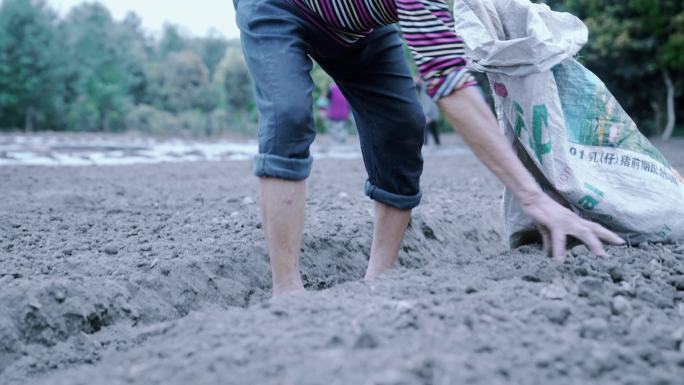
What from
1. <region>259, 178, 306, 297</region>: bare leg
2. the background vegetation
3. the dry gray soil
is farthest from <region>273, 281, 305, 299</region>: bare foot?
the background vegetation

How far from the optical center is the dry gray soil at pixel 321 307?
4.99 ft

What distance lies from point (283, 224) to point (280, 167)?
0.20 metres

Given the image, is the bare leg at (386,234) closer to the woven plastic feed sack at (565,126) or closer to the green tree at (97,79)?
the woven plastic feed sack at (565,126)

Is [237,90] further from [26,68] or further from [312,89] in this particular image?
[312,89]

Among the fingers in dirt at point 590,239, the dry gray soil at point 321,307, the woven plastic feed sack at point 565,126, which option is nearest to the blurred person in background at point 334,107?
the dry gray soil at point 321,307

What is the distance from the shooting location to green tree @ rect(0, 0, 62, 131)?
27328 millimetres

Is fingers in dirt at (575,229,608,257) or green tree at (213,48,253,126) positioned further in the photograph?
green tree at (213,48,253,126)

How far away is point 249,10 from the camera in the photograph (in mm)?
2410

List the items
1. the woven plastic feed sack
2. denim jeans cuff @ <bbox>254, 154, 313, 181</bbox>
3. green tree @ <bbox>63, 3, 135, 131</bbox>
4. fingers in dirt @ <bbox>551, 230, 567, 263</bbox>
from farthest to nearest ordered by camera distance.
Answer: green tree @ <bbox>63, 3, 135, 131</bbox> < the woven plastic feed sack < denim jeans cuff @ <bbox>254, 154, 313, 181</bbox> < fingers in dirt @ <bbox>551, 230, 567, 263</bbox>

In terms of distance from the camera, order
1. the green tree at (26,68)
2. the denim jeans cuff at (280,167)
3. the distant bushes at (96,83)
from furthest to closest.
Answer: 1. the distant bushes at (96,83)
2. the green tree at (26,68)
3. the denim jeans cuff at (280,167)

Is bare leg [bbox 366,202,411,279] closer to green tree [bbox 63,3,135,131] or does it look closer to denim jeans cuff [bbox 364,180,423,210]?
denim jeans cuff [bbox 364,180,423,210]

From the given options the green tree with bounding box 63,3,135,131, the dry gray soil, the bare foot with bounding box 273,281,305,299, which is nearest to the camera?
the dry gray soil

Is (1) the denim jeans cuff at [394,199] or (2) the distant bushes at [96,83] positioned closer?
(1) the denim jeans cuff at [394,199]

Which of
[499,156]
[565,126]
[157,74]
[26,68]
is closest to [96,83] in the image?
[26,68]
